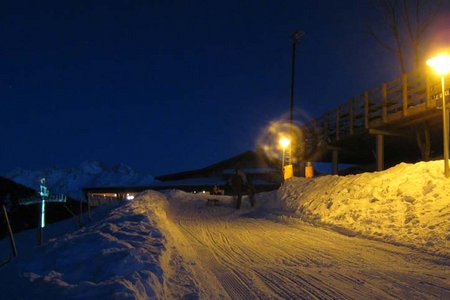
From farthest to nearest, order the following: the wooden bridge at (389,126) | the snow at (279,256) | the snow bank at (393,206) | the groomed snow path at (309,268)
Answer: the wooden bridge at (389,126) → the snow bank at (393,206) → the groomed snow path at (309,268) → the snow at (279,256)

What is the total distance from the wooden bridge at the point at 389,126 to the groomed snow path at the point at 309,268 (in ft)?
32.3

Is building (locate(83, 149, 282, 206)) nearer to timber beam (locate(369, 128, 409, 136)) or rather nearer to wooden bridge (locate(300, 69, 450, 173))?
wooden bridge (locate(300, 69, 450, 173))

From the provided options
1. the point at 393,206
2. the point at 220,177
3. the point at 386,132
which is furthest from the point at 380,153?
the point at 220,177

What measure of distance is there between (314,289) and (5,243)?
39951mm

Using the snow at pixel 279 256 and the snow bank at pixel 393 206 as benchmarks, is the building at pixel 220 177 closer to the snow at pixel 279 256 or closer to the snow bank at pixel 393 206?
the snow bank at pixel 393 206

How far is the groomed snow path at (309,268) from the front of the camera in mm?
5770

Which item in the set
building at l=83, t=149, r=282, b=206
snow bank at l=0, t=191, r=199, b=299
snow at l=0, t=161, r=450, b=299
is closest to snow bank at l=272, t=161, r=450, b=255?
snow at l=0, t=161, r=450, b=299

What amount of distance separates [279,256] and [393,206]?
5207mm

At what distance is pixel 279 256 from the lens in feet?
27.8

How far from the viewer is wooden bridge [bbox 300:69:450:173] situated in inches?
726

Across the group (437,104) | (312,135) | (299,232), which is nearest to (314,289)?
(299,232)

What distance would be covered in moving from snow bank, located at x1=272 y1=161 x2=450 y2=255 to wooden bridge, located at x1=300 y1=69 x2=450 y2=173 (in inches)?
177

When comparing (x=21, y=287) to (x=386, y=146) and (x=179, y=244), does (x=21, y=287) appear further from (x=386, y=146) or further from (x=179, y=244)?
(x=386, y=146)

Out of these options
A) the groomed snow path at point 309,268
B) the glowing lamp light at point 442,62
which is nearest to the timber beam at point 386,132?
the glowing lamp light at point 442,62
